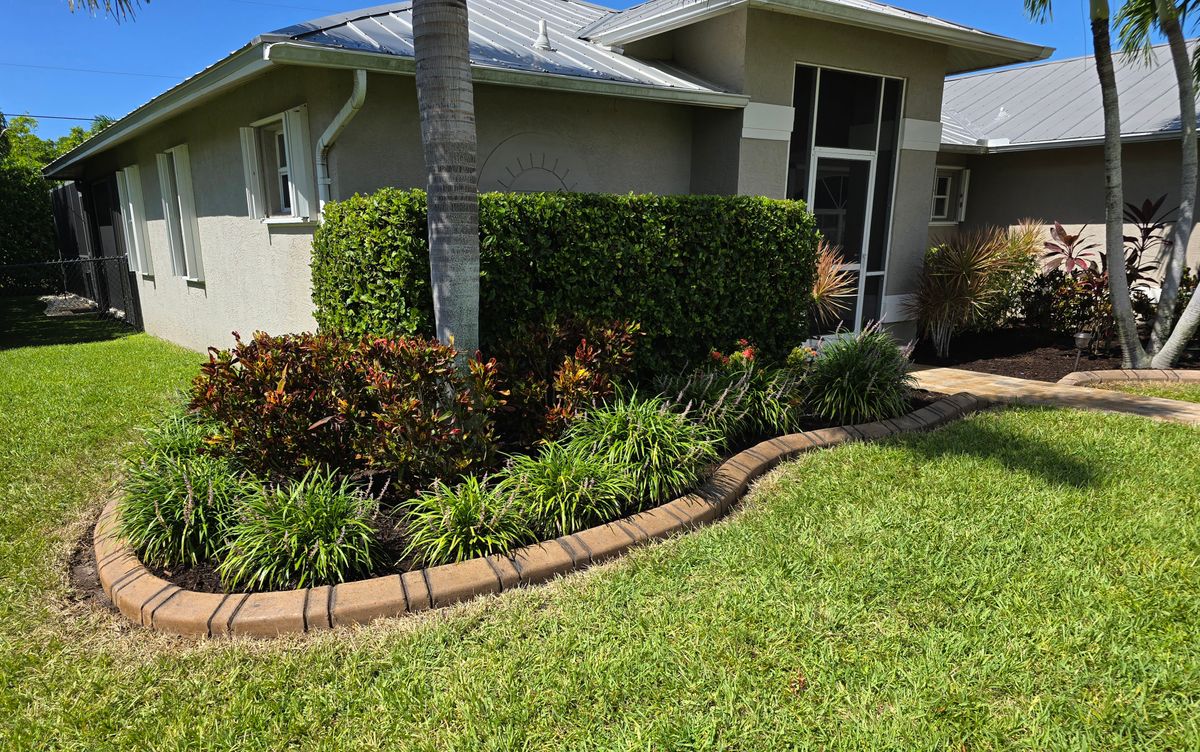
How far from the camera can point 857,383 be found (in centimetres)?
566

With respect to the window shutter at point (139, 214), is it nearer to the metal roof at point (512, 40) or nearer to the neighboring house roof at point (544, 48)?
the neighboring house roof at point (544, 48)

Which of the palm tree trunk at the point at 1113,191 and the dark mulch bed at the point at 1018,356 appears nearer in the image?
the palm tree trunk at the point at 1113,191

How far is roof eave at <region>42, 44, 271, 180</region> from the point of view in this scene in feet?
16.9

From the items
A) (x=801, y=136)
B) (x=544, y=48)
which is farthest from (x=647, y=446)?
(x=801, y=136)

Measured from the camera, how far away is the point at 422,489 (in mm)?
3949

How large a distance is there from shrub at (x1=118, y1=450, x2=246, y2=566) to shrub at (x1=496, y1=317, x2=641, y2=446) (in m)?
1.62

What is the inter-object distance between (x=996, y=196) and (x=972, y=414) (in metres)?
7.49

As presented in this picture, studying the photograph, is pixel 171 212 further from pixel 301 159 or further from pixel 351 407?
pixel 351 407

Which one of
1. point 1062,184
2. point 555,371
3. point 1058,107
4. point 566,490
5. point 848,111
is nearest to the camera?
point 566,490

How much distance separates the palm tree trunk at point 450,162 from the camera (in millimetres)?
3746

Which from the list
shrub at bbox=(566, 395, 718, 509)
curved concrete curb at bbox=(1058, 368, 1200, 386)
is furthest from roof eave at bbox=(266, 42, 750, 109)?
curved concrete curb at bbox=(1058, 368, 1200, 386)

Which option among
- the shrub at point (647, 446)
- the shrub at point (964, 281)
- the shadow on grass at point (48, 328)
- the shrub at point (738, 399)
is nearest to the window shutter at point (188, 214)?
the shadow on grass at point (48, 328)

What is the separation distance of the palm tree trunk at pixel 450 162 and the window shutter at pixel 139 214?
10011mm

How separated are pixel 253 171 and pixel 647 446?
5421 mm
